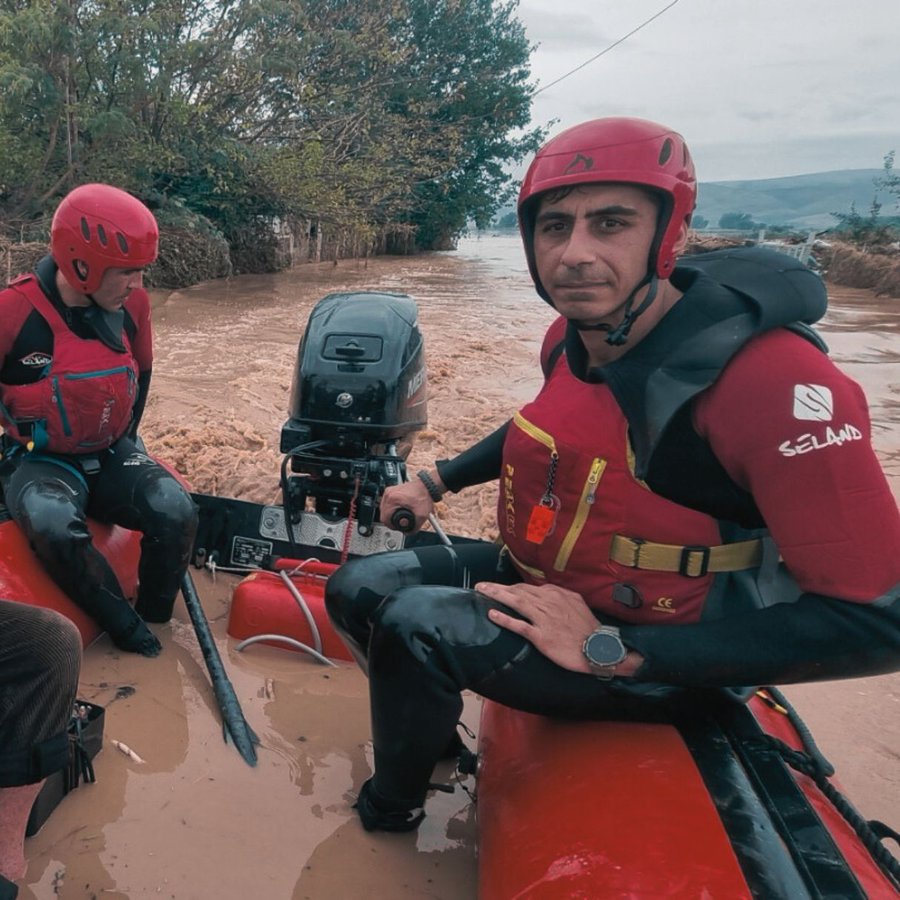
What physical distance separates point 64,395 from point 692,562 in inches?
88.5

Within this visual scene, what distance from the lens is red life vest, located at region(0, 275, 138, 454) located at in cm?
282

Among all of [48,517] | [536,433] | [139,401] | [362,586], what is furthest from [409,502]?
[139,401]

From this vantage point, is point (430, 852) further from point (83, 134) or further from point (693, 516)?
point (83, 134)

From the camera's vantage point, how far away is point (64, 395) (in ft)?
9.28

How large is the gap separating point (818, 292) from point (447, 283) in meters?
17.7

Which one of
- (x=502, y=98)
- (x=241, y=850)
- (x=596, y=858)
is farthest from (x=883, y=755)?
(x=502, y=98)

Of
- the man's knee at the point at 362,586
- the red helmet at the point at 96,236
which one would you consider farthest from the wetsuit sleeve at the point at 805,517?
the red helmet at the point at 96,236

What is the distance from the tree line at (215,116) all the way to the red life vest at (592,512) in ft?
33.9

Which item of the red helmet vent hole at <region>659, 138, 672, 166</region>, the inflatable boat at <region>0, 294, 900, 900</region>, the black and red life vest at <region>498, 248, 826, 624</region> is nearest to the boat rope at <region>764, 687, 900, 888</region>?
the inflatable boat at <region>0, 294, 900, 900</region>

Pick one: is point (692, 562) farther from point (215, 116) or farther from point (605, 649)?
point (215, 116)

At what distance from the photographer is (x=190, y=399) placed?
6492 mm

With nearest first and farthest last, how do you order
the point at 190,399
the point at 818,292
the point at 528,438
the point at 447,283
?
the point at 818,292
the point at 528,438
the point at 190,399
the point at 447,283

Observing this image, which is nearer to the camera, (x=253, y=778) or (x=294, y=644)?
(x=253, y=778)

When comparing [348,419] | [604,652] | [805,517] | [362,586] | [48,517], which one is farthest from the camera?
[348,419]
